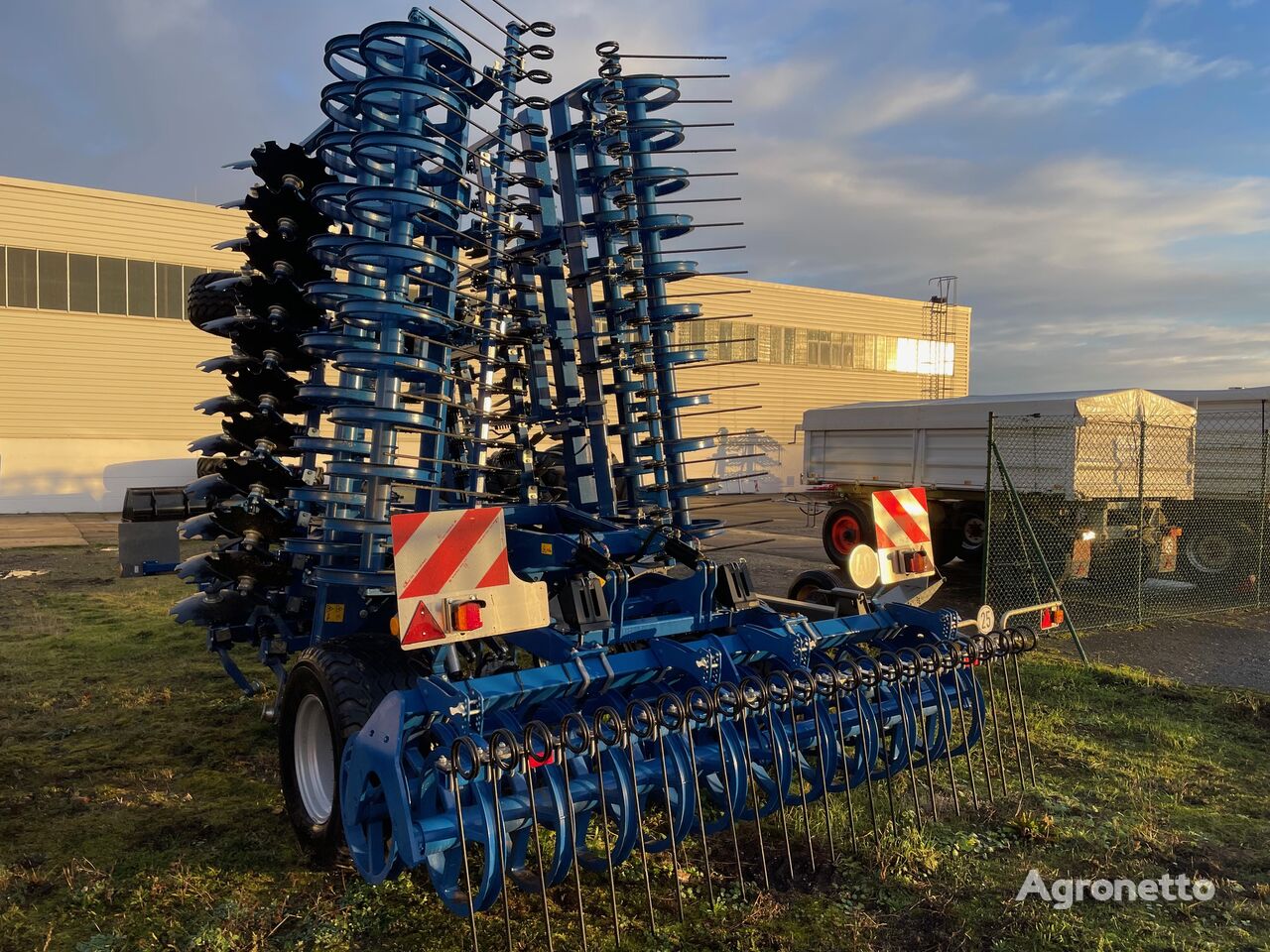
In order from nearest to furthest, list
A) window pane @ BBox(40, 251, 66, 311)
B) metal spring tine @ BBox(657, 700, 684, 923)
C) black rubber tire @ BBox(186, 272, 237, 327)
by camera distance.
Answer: metal spring tine @ BBox(657, 700, 684, 923) < black rubber tire @ BBox(186, 272, 237, 327) < window pane @ BBox(40, 251, 66, 311)

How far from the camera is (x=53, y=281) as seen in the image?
Result: 862 inches

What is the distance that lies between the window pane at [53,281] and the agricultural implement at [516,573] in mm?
19701

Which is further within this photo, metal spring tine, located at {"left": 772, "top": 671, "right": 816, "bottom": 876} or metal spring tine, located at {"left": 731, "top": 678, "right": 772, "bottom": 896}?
metal spring tine, located at {"left": 772, "top": 671, "right": 816, "bottom": 876}

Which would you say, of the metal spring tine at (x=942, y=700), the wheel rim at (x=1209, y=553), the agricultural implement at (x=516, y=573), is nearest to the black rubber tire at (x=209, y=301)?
the agricultural implement at (x=516, y=573)

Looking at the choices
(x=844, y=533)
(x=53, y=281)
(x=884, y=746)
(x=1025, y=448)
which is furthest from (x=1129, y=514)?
(x=53, y=281)

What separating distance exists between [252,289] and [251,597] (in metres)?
1.82

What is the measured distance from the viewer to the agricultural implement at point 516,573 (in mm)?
3074

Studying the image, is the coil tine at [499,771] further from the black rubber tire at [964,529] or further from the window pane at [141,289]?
the window pane at [141,289]

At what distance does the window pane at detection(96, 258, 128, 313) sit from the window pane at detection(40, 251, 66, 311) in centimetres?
78

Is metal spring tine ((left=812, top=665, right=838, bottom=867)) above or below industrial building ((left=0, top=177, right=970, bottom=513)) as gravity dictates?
below

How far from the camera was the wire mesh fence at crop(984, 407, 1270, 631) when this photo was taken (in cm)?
959

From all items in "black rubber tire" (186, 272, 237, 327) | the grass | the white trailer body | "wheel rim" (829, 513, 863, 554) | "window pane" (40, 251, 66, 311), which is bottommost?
the grass

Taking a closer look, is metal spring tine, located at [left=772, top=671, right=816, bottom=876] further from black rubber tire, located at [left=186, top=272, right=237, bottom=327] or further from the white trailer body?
the white trailer body

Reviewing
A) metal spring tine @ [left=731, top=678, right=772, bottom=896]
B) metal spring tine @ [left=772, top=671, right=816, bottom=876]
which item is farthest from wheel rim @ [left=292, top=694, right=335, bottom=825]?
metal spring tine @ [left=772, top=671, right=816, bottom=876]
